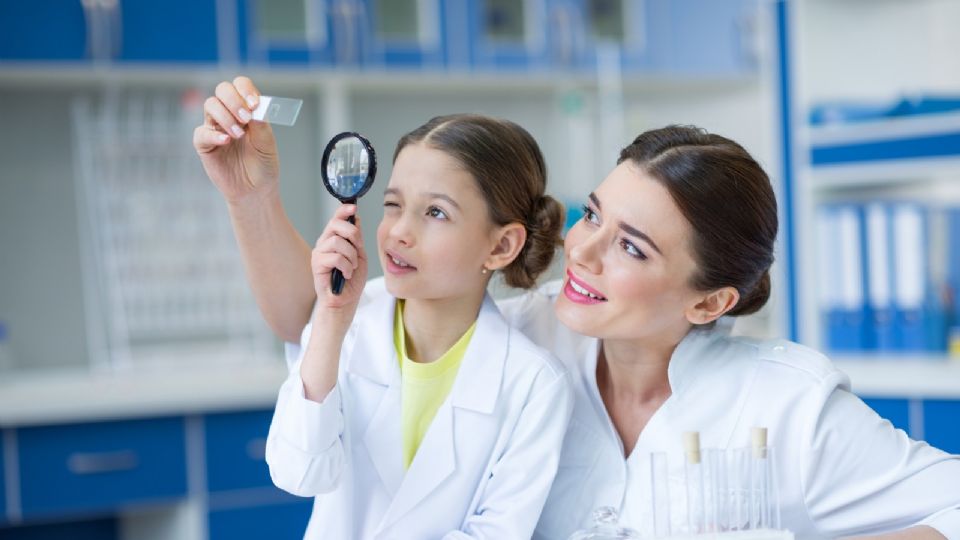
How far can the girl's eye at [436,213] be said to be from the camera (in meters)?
1.52

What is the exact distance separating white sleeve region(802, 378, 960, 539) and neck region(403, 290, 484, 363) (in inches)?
19.2

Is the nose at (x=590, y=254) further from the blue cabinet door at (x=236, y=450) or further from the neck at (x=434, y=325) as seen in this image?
the blue cabinet door at (x=236, y=450)

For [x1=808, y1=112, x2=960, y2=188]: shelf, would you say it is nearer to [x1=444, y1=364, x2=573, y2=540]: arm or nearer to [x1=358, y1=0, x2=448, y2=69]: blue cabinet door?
[x1=358, y1=0, x2=448, y2=69]: blue cabinet door

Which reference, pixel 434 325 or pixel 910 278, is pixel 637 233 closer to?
pixel 434 325

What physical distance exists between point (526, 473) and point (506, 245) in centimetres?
34

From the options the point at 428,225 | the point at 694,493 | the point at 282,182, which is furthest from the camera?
the point at 282,182

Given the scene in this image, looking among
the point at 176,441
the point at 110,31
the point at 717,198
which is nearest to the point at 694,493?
the point at 717,198

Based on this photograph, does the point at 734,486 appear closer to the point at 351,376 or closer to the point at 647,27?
the point at 351,376

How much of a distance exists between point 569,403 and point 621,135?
8.28 ft

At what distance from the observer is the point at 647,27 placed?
149 inches

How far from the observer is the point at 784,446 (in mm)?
1438

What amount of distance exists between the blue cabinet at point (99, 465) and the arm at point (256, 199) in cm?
129

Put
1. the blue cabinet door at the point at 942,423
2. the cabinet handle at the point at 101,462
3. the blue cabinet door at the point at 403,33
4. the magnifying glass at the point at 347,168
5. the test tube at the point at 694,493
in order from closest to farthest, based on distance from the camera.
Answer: the test tube at the point at 694,493
the magnifying glass at the point at 347,168
the blue cabinet door at the point at 942,423
the cabinet handle at the point at 101,462
the blue cabinet door at the point at 403,33

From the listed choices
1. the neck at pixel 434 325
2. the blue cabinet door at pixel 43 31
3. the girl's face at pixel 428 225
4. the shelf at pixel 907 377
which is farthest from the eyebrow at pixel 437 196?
the blue cabinet door at pixel 43 31
